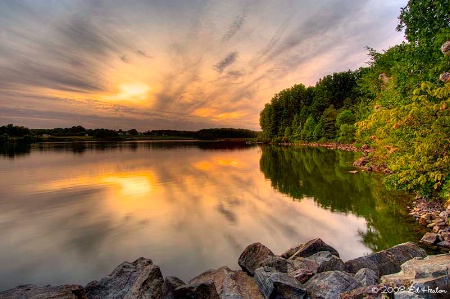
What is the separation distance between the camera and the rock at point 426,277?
5.11 m

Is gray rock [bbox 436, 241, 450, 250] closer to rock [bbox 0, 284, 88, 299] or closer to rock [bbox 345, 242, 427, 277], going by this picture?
Answer: rock [bbox 345, 242, 427, 277]

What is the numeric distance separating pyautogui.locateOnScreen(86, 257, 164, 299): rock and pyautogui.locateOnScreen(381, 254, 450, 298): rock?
5.60 meters

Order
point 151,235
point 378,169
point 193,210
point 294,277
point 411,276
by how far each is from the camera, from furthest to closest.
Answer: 1. point 378,169
2. point 193,210
3. point 151,235
4. point 294,277
5. point 411,276

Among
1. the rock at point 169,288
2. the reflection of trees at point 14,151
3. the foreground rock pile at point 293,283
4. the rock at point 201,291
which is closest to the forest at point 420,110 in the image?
the foreground rock pile at point 293,283

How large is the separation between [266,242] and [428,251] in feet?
20.0

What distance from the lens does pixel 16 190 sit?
2453cm

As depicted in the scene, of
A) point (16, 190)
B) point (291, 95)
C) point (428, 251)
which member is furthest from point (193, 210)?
point (291, 95)

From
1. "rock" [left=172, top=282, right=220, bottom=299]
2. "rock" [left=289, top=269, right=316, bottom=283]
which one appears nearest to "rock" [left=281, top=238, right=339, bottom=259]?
"rock" [left=289, top=269, right=316, bottom=283]

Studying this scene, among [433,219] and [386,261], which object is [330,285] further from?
[433,219]

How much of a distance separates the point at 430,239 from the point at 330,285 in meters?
6.93

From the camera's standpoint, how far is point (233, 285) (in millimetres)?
7148

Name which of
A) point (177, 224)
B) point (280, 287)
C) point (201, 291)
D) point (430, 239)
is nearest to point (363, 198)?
point (430, 239)

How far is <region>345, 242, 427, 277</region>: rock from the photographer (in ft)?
27.0

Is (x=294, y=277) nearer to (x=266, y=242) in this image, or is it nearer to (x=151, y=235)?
(x=266, y=242)
